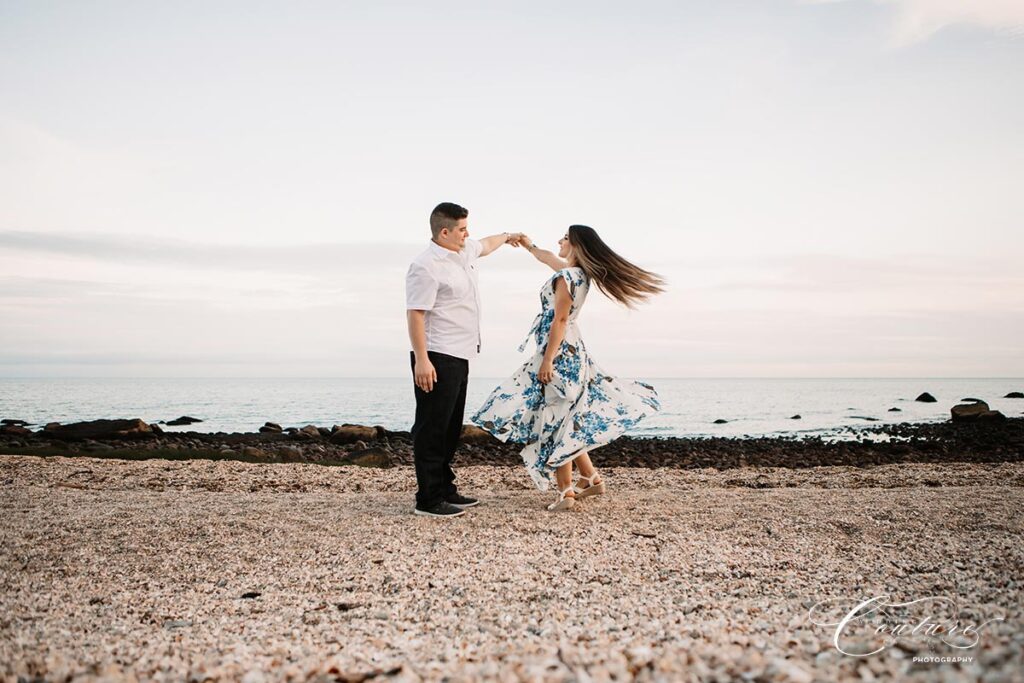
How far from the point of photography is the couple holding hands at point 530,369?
6.00 metres

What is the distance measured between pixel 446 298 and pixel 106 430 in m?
18.0

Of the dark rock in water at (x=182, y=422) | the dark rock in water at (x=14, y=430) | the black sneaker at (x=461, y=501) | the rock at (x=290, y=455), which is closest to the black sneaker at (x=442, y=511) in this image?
the black sneaker at (x=461, y=501)

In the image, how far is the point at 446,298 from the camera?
603cm

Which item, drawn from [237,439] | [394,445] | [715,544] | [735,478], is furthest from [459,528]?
[237,439]

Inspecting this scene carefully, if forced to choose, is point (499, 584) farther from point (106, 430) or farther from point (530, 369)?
point (106, 430)

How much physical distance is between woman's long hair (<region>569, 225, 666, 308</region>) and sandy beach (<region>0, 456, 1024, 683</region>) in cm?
195

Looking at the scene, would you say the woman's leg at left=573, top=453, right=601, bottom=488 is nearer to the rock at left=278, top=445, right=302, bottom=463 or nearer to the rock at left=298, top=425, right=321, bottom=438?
the rock at left=278, top=445, right=302, bottom=463

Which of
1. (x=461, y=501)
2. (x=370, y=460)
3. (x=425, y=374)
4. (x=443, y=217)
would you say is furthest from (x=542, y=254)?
(x=370, y=460)

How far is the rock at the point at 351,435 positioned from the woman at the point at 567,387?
14492 millimetres

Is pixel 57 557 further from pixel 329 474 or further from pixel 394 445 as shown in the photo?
pixel 394 445

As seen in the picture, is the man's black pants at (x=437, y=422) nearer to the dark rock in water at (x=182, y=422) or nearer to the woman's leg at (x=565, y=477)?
the woman's leg at (x=565, y=477)

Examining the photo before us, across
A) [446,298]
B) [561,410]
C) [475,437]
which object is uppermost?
[446,298]

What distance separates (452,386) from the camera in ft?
19.8

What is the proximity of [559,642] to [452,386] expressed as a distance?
3.01 meters
